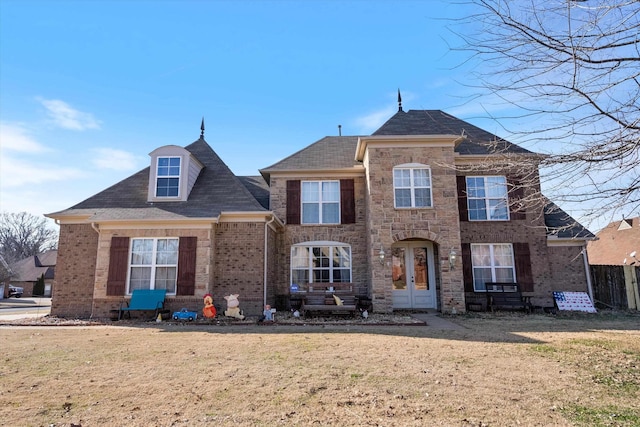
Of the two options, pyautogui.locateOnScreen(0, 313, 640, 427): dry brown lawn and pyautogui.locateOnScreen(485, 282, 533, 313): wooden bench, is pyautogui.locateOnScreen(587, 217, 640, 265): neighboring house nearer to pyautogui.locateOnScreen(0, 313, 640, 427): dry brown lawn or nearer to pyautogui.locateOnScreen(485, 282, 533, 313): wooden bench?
pyautogui.locateOnScreen(485, 282, 533, 313): wooden bench

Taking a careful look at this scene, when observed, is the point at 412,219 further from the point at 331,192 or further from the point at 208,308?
the point at 208,308

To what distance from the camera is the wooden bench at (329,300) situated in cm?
1151

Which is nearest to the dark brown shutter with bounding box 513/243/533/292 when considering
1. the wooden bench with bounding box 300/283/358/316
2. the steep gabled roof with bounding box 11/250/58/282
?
the wooden bench with bounding box 300/283/358/316

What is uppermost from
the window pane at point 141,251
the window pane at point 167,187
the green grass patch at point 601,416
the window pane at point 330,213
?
the window pane at point 167,187

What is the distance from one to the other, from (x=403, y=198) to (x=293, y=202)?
4.49 m


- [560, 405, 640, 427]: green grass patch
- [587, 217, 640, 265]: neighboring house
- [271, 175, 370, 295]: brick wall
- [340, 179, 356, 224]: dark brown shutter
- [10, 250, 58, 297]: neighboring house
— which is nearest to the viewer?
[560, 405, 640, 427]: green grass patch

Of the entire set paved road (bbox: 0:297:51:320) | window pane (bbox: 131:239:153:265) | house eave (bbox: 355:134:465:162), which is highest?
house eave (bbox: 355:134:465:162)

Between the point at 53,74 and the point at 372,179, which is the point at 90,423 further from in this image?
the point at 372,179

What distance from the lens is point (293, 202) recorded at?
1484cm

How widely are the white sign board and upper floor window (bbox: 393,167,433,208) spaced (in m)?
6.49

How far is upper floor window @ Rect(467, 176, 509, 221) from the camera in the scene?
1431 cm

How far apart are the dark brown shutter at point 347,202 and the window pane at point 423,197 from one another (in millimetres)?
2682

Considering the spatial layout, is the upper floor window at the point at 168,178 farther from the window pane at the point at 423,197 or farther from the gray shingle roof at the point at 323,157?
the window pane at the point at 423,197

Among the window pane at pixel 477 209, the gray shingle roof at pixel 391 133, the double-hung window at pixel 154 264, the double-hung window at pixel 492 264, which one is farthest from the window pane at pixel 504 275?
the double-hung window at pixel 154 264
